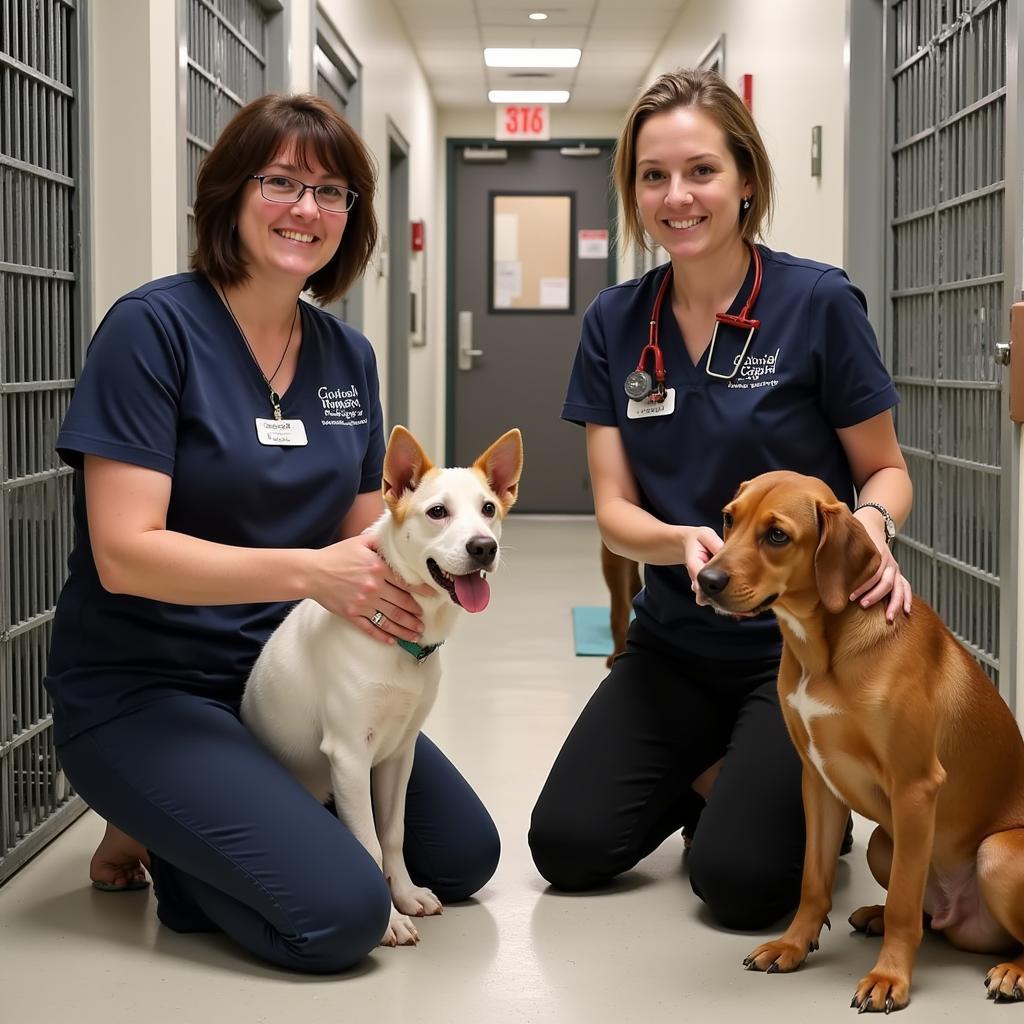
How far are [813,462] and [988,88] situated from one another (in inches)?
53.0

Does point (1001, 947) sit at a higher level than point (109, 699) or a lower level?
lower

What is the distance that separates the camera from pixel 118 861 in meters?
2.24

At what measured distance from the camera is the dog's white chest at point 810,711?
1786 millimetres

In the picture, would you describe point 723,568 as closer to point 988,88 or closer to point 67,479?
point 67,479

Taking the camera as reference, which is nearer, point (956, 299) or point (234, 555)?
point (234, 555)

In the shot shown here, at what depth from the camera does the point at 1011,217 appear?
2.73m

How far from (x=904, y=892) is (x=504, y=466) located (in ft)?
2.69

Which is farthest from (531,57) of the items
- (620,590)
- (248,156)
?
(248,156)

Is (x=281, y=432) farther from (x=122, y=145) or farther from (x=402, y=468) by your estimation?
(x=122, y=145)

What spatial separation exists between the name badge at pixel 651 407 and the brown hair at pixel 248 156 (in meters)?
0.62

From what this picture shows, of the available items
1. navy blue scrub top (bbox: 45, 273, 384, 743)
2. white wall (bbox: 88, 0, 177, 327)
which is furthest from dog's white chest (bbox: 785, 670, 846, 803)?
white wall (bbox: 88, 0, 177, 327)

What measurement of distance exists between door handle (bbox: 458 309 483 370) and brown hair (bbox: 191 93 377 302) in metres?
7.29

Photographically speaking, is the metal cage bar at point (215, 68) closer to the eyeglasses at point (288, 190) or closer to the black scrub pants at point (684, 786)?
the eyeglasses at point (288, 190)

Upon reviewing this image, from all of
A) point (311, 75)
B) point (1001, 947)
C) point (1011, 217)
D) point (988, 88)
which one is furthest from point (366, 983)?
point (311, 75)
